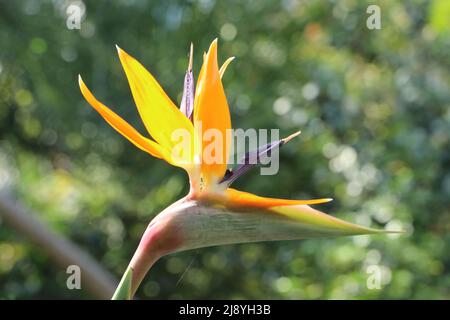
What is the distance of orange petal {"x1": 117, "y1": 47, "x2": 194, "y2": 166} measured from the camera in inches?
21.2

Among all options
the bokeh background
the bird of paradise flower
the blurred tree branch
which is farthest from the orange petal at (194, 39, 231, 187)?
the bokeh background

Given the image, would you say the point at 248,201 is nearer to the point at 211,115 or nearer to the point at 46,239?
the point at 211,115

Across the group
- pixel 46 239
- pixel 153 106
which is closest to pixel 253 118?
pixel 46 239

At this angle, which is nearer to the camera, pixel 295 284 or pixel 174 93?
pixel 295 284

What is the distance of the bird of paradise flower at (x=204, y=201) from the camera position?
49cm

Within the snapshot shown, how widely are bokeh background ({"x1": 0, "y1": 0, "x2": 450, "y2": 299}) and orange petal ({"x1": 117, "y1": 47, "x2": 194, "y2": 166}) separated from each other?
112 cm

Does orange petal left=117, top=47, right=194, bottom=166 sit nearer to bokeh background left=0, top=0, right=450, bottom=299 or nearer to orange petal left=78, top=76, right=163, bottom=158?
orange petal left=78, top=76, right=163, bottom=158

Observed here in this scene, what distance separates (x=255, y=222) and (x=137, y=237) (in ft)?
5.33

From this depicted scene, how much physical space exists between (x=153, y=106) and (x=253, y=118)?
140cm

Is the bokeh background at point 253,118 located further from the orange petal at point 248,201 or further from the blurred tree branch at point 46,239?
the orange petal at point 248,201

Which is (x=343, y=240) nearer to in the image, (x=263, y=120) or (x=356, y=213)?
(x=356, y=213)

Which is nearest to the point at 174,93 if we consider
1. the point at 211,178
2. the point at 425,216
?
the point at 425,216

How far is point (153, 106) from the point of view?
0.54 metres

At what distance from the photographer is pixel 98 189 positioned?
2244 millimetres
